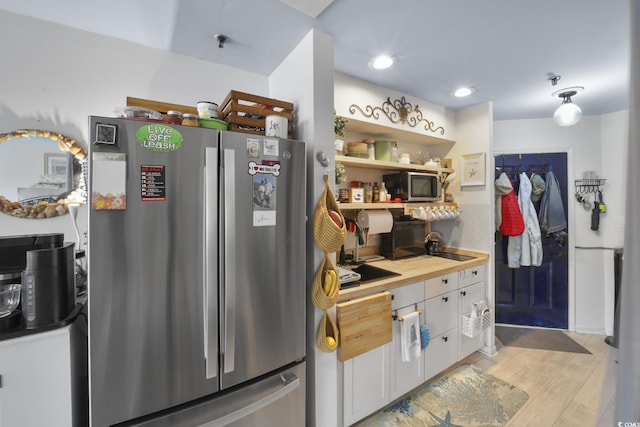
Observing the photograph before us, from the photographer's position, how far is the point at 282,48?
1663 millimetres

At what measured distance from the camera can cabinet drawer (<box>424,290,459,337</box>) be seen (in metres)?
2.00

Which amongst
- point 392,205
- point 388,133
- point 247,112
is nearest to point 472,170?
point 388,133

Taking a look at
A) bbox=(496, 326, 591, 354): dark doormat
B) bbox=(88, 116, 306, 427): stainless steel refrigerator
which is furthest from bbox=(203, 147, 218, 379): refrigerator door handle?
bbox=(496, 326, 591, 354): dark doormat

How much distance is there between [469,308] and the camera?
235cm

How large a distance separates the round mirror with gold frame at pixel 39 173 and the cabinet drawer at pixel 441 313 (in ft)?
7.85

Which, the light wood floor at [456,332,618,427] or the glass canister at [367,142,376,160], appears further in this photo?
the glass canister at [367,142,376,160]

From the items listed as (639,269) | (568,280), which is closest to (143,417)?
(639,269)

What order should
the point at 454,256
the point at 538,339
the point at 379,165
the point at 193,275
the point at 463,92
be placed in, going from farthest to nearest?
the point at 538,339, the point at 454,256, the point at 463,92, the point at 379,165, the point at 193,275

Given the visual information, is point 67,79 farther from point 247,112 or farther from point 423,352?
point 423,352

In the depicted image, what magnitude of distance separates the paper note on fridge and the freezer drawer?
848 mm

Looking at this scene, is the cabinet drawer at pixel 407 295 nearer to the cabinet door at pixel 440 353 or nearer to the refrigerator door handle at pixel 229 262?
the cabinet door at pixel 440 353

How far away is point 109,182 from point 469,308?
2745 millimetres

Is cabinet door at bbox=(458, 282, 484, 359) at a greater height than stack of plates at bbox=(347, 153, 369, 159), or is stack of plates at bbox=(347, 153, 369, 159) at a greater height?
stack of plates at bbox=(347, 153, 369, 159)

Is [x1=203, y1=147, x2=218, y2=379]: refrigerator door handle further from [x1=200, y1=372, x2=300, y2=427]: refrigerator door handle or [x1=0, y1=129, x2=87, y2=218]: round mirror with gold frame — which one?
[x1=0, y1=129, x2=87, y2=218]: round mirror with gold frame
